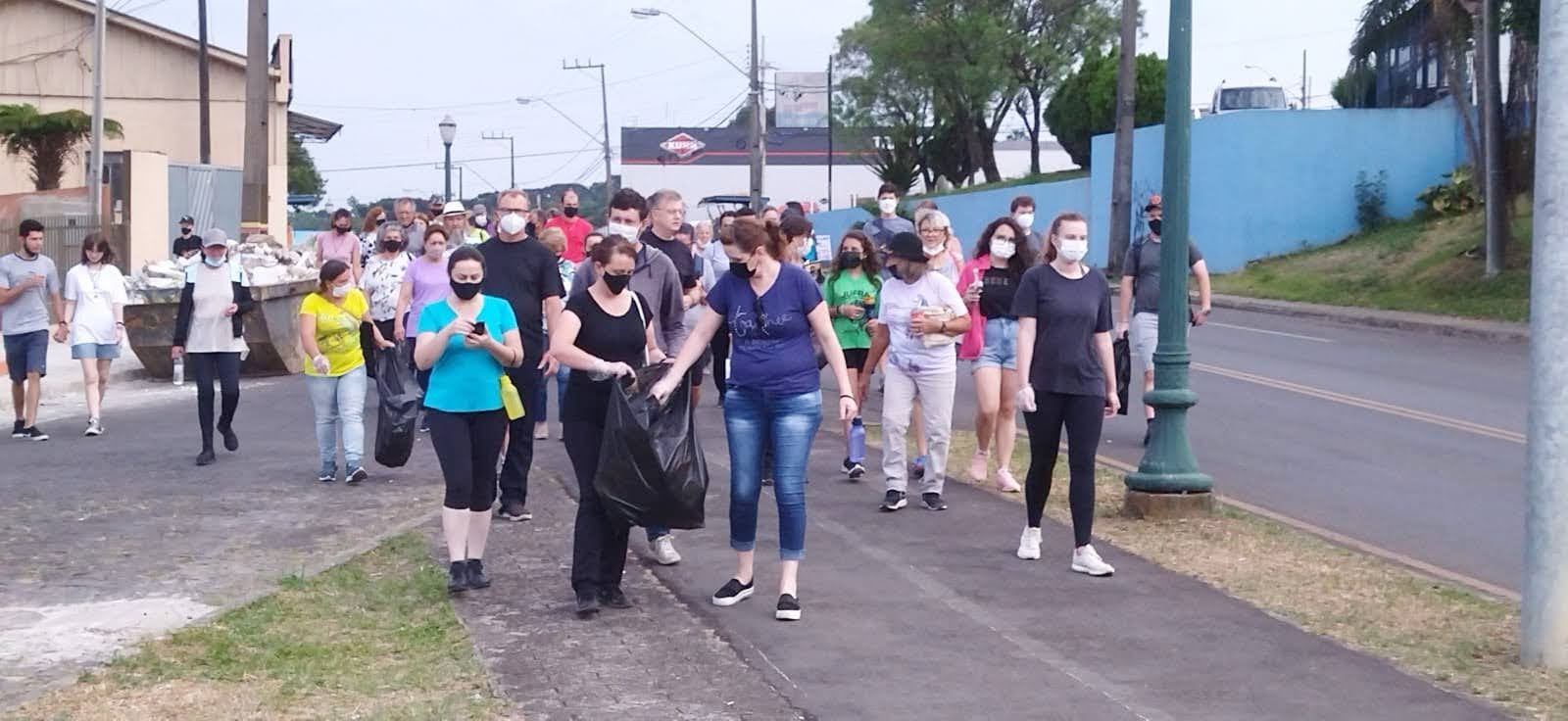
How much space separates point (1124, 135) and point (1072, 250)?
27247mm

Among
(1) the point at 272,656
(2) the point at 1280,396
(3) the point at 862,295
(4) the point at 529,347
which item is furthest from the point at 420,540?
(2) the point at 1280,396

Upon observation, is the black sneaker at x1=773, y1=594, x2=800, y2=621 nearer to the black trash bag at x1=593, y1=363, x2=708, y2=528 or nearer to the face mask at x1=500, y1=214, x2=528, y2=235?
the black trash bag at x1=593, y1=363, x2=708, y2=528

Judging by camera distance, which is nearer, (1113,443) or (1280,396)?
(1113,443)

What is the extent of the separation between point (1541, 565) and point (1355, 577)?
179 cm

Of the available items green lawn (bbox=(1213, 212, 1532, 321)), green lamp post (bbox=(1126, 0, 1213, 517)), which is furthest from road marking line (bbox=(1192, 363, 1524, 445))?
green lawn (bbox=(1213, 212, 1532, 321))

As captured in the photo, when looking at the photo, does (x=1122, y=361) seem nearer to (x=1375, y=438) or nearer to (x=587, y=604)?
(x=1375, y=438)

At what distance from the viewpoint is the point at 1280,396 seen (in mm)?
17172

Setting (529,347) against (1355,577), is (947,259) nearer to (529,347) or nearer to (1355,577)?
(529,347)

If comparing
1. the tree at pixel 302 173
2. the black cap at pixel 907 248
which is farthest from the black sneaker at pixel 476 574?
the tree at pixel 302 173

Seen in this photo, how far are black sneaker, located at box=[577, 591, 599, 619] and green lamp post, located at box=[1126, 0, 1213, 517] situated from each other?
3.71 metres

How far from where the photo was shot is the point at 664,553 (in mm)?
9000

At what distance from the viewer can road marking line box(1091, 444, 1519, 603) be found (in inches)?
343

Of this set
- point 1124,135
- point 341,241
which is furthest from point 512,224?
point 1124,135

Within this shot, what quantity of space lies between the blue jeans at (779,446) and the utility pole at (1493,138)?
21.9 metres
